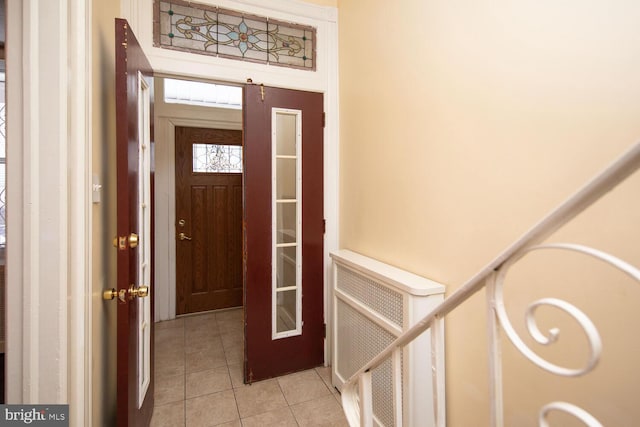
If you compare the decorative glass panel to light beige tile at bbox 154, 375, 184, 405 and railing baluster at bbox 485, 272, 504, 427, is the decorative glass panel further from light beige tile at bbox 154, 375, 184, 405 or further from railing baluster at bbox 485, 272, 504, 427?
railing baluster at bbox 485, 272, 504, 427

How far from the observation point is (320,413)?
6.54 ft

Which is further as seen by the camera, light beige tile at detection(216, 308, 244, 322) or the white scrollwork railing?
light beige tile at detection(216, 308, 244, 322)

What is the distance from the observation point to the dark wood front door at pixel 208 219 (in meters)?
3.50

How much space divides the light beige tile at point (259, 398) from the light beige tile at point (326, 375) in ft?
1.10

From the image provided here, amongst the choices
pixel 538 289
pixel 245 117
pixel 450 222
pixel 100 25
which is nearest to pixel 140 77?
pixel 100 25

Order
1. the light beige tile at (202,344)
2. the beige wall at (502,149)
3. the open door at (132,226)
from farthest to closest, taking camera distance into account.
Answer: the light beige tile at (202,344) < the open door at (132,226) < the beige wall at (502,149)

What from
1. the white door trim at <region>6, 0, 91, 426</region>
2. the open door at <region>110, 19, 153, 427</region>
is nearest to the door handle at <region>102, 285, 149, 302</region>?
the open door at <region>110, 19, 153, 427</region>

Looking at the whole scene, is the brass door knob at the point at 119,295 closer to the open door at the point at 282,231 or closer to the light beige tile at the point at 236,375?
the open door at the point at 282,231

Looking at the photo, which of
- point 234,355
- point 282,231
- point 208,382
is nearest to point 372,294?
point 282,231

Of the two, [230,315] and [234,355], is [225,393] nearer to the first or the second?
[234,355]

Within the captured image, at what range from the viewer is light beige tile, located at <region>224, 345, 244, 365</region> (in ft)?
8.61

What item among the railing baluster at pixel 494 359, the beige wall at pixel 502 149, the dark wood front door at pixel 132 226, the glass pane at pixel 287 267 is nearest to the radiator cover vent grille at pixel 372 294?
the beige wall at pixel 502 149

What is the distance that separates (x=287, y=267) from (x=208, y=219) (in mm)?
1590

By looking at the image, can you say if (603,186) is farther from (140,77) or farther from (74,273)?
(140,77)
